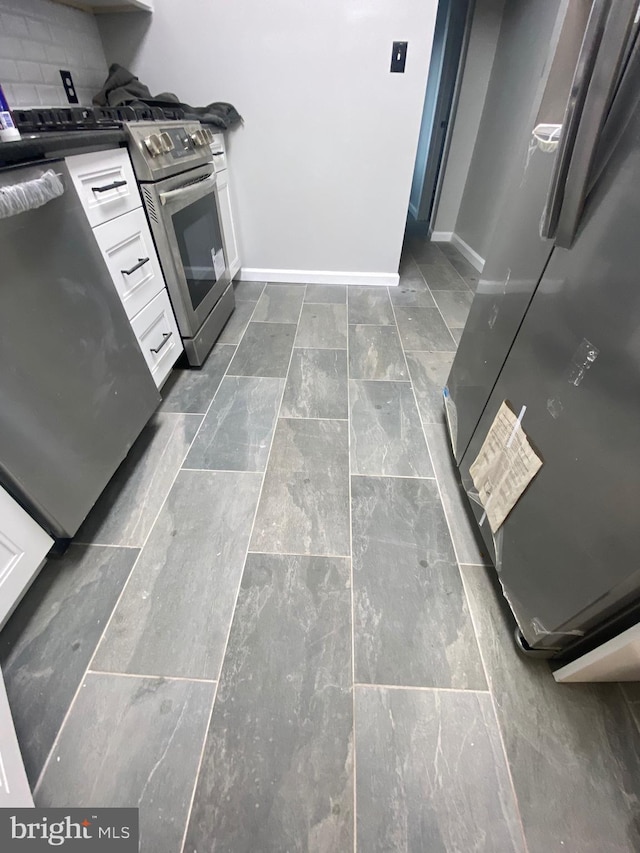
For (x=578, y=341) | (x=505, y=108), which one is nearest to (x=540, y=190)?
(x=578, y=341)

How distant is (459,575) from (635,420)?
0.67 meters

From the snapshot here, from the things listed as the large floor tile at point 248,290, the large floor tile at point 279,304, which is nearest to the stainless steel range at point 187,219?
the large floor tile at point 279,304

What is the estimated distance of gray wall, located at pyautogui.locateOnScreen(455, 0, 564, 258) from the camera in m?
2.33

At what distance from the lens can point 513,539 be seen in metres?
0.87

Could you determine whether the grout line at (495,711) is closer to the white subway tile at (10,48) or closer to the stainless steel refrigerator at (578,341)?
the stainless steel refrigerator at (578,341)

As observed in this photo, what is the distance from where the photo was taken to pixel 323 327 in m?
2.20

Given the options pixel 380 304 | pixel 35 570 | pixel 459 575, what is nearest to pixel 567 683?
pixel 459 575

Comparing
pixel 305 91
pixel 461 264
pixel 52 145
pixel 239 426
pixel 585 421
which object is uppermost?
pixel 305 91

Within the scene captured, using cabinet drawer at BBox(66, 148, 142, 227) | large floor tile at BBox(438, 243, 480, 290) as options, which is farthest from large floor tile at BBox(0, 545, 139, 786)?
large floor tile at BBox(438, 243, 480, 290)

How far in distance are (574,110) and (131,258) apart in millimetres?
1286

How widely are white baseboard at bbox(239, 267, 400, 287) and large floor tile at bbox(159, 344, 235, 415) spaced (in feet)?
3.63

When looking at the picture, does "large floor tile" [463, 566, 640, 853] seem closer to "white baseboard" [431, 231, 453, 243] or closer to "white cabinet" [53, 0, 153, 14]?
"white cabinet" [53, 0, 153, 14]

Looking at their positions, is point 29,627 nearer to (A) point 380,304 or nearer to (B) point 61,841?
(B) point 61,841

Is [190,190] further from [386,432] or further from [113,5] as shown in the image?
[386,432]
